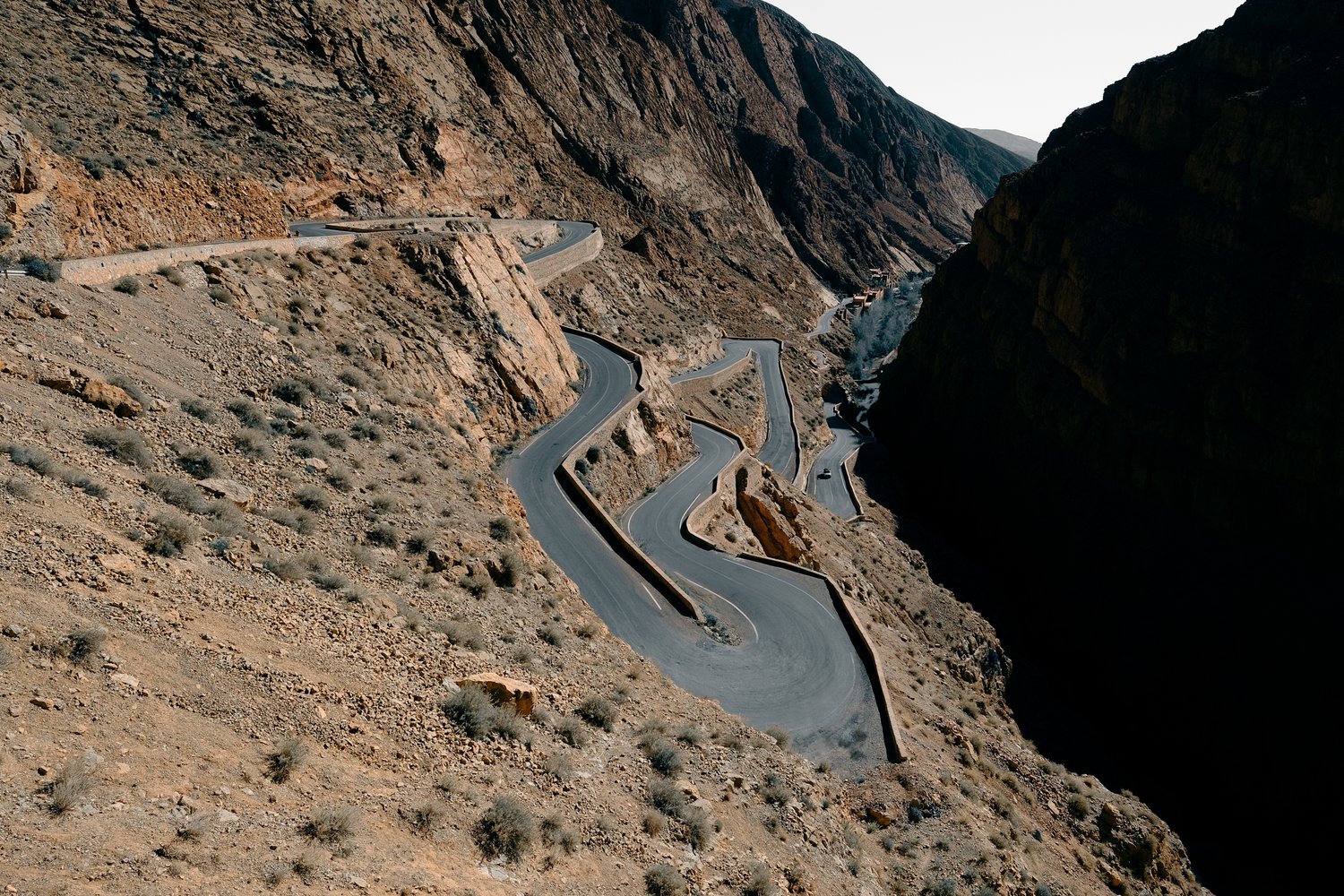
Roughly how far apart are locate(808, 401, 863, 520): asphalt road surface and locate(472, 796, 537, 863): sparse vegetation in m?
31.8

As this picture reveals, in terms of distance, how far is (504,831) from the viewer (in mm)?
7707

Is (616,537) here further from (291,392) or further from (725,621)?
(291,392)

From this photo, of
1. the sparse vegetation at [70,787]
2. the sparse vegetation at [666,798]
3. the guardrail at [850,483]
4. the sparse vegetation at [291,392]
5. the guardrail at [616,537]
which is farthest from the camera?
the guardrail at [850,483]

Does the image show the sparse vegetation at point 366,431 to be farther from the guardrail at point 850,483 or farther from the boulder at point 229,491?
the guardrail at point 850,483

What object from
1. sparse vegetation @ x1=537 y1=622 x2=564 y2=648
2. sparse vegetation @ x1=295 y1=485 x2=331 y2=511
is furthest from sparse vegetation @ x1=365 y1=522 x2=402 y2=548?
sparse vegetation @ x1=537 y1=622 x2=564 y2=648

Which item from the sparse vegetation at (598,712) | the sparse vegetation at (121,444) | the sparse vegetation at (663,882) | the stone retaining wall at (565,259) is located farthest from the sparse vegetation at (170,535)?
the stone retaining wall at (565,259)

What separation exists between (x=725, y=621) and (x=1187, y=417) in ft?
99.4

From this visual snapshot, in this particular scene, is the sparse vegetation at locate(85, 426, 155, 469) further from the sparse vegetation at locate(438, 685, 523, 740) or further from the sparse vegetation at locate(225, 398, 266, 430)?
the sparse vegetation at locate(438, 685, 523, 740)

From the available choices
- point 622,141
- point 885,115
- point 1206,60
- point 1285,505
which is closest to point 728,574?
point 1285,505

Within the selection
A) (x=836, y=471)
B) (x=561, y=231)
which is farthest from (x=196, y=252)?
(x=836, y=471)

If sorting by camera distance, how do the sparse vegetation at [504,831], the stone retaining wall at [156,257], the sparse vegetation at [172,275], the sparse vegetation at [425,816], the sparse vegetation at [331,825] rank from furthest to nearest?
the sparse vegetation at [172,275] < the stone retaining wall at [156,257] < the sparse vegetation at [504,831] < the sparse vegetation at [425,816] < the sparse vegetation at [331,825]

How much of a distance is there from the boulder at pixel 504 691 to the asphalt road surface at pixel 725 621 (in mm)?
6015

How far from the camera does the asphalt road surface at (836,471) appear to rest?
41969 millimetres

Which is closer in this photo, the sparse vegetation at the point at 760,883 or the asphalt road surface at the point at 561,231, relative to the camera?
the sparse vegetation at the point at 760,883
